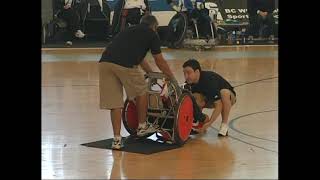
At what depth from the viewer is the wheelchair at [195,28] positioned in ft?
54.3

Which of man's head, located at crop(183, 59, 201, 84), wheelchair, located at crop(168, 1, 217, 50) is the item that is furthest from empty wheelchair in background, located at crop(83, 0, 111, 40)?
man's head, located at crop(183, 59, 201, 84)

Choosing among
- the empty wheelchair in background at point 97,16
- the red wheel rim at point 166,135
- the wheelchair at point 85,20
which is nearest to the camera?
the red wheel rim at point 166,135

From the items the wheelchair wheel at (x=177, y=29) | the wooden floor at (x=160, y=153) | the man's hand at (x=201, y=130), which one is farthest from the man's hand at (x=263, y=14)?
the man's hand at (x=201, y=130)

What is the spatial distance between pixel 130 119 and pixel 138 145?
0.42 m

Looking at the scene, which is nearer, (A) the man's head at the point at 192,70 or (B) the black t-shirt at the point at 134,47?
(B) the black t-shirt at the point at 134,47

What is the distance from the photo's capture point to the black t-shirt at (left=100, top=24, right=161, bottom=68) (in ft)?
20.8

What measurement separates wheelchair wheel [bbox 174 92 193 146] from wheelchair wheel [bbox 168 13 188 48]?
9.99 metres

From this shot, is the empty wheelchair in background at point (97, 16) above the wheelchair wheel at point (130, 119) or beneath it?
above

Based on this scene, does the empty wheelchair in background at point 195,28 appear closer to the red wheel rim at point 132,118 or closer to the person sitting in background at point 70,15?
the person sitting in background at point 70,15

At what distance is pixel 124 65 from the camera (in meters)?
6.34

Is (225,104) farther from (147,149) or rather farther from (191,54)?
(191,54)

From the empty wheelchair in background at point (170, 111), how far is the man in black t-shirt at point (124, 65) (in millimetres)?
297

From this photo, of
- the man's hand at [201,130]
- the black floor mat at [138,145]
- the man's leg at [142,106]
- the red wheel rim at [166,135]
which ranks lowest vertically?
the black floor mat at [138,145]
